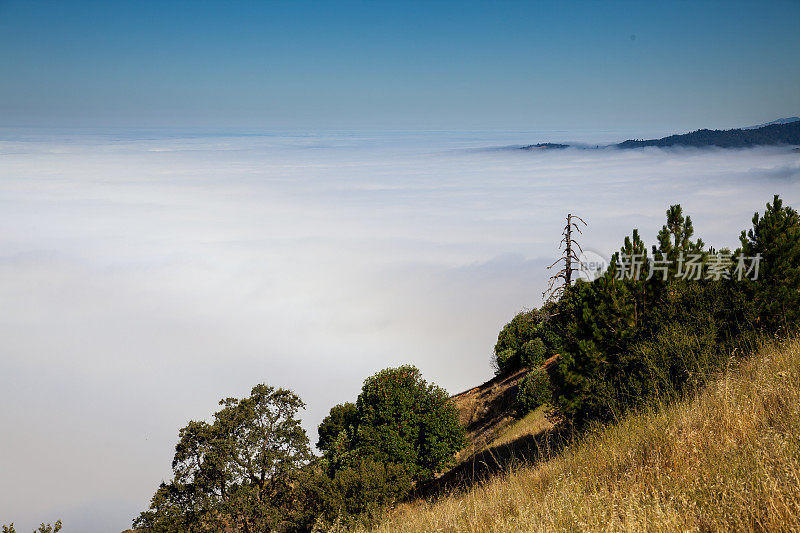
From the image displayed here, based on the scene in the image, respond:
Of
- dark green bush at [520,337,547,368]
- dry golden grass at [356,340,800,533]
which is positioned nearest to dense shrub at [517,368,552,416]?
dark green bush at [520,337,547,368]

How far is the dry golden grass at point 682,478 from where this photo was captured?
4.14 m

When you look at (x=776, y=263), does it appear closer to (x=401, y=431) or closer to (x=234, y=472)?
(x=401, y=431)

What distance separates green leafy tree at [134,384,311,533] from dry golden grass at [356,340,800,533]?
46.8ft

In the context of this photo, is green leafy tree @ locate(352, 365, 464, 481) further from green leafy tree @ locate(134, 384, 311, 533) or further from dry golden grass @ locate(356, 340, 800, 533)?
dry golden grass @ locate(356, 340, 800, 533)

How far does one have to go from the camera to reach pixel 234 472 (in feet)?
63.0

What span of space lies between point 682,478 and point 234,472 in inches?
707

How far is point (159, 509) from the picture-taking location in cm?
1830

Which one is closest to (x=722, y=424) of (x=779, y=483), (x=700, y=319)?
(x=779, y=483)

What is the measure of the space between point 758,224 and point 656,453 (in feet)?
51.7

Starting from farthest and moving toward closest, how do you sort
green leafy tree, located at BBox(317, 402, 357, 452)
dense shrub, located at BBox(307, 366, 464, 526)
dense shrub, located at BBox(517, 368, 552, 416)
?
green leafy tree, located at BBox(317, 402, 357, 452) → dense shrub, located at BBox(517, 368, 552, 416) → dense shrub, located at BBox(307, 366, 464, 526)

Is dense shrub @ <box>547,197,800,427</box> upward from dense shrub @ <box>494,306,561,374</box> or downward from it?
upward

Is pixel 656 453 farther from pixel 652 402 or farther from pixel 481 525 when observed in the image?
pixel 652 402

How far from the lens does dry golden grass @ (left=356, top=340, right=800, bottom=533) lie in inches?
163

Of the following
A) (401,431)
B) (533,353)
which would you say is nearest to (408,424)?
(401,431)
